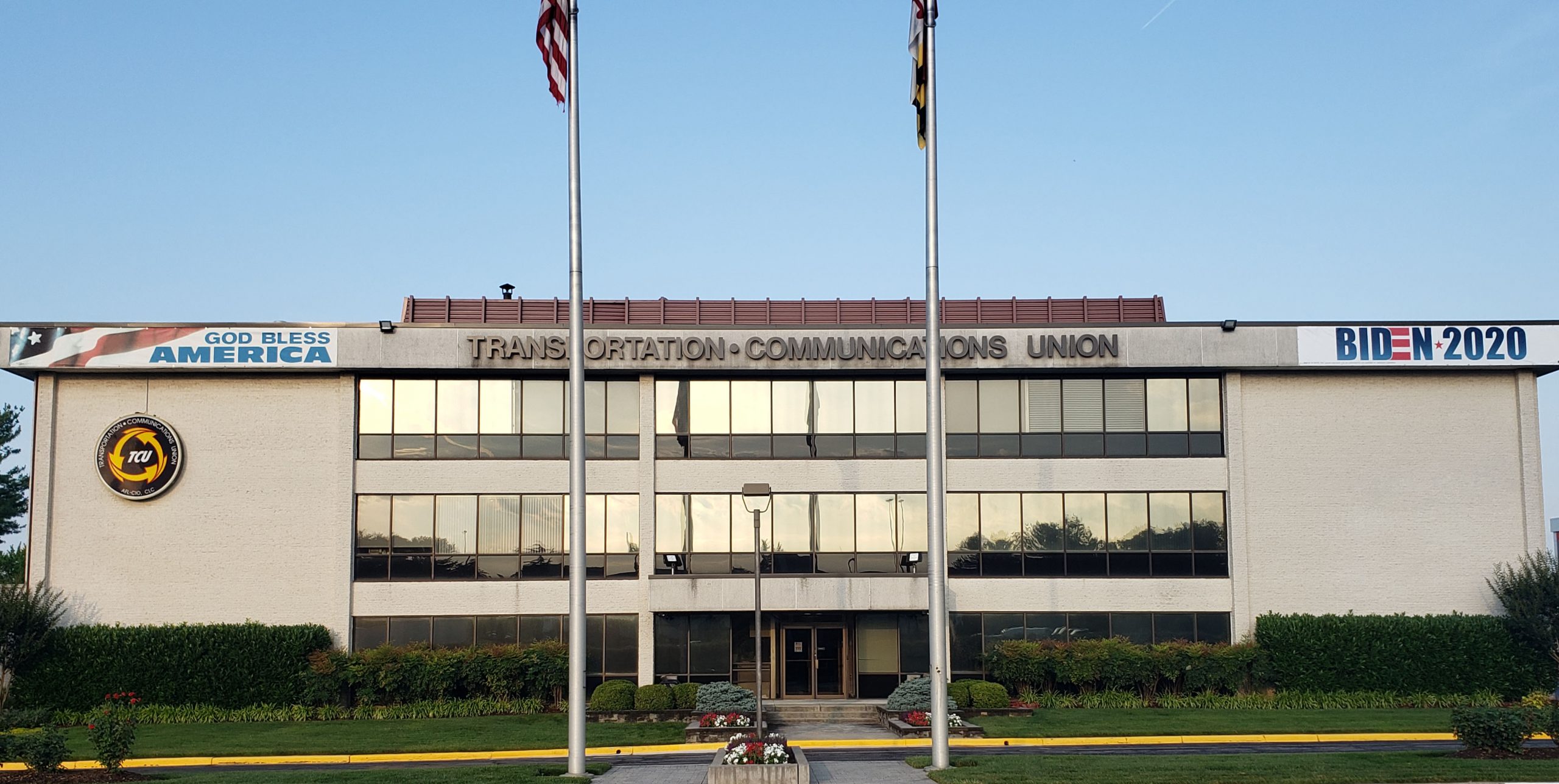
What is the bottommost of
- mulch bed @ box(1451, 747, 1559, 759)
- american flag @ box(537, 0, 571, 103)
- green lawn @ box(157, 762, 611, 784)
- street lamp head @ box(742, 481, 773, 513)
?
green lawn @ box(157, 762, 611, 784)

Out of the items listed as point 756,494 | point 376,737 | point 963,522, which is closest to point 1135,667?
point 963,522

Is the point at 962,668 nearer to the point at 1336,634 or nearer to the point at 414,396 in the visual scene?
the point at 1336,634

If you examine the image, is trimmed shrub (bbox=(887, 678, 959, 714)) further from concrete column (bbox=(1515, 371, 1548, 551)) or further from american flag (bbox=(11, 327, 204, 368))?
american flag (bbox=(11, 327, 204, 368))

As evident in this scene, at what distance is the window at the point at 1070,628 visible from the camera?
120 ft

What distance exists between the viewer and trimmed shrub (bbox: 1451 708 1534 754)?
21.7 m

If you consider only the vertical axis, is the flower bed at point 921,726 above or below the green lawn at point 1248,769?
below

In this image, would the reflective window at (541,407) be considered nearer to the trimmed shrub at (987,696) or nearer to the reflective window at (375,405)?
the reflective window at (375,405)

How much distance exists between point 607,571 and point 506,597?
2.78m

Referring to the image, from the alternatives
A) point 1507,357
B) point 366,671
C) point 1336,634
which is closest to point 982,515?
point 1336,634

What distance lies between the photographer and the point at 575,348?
21578mm

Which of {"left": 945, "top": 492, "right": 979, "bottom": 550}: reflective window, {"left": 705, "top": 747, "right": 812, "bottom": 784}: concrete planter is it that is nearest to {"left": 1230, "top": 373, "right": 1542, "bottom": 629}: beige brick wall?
{"left": 945, "top": 492, "right": 979, "bottom": 550}: reflective window

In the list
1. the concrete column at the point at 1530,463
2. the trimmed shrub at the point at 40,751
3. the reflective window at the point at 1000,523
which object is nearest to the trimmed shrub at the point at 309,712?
the trimmed shrub at the point at 40,751

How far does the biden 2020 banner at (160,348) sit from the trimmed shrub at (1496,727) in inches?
1084

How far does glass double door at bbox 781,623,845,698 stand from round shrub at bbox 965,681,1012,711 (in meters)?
4.48
